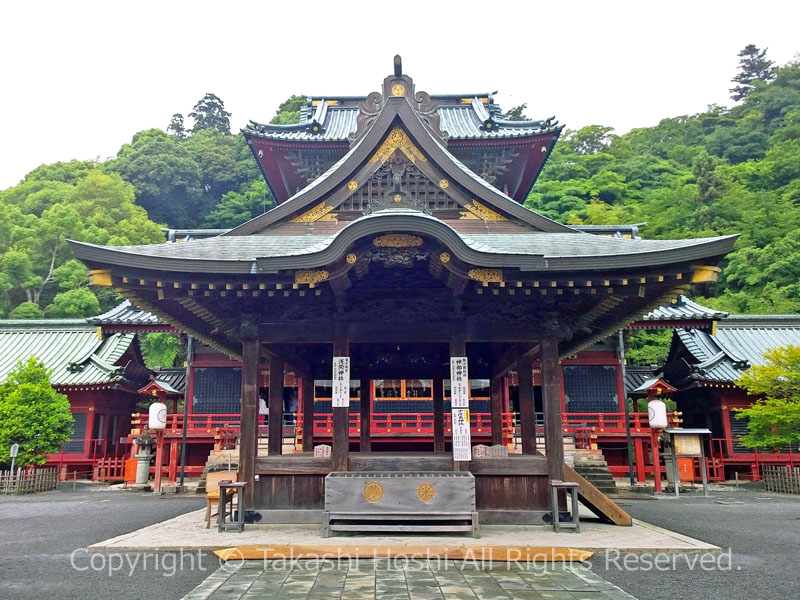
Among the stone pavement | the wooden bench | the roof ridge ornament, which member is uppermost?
the roof ridge ornament

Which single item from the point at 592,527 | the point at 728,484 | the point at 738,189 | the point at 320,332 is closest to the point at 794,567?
the point at 592,527

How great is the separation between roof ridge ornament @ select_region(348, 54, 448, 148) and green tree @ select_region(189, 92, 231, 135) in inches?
2608

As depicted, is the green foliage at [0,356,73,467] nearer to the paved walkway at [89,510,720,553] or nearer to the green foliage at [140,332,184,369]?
the paved walkway at [89,510,720,553]

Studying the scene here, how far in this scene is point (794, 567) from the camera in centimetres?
668

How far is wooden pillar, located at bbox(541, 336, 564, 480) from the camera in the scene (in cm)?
845

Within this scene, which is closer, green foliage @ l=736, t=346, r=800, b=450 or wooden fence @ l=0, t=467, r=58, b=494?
green foliage @ l=736, t=346, r=800, b=450

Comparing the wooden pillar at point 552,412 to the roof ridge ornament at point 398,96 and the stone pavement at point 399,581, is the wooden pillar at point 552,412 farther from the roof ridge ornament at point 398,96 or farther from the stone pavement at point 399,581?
the roof ridge ornament at point 398,96

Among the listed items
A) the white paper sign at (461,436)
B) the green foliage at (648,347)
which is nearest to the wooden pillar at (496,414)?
the white paper sign at (461,436)

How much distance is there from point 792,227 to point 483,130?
26838 mm

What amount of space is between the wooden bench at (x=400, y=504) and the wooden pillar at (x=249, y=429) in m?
1.42

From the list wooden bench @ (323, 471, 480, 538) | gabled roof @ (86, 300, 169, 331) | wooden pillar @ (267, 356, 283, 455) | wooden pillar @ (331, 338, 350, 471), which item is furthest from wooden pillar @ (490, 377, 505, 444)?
gabled roof @ (86, 300, 169, 331)

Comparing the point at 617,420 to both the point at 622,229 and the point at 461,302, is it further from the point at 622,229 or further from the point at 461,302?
the point at 461,302

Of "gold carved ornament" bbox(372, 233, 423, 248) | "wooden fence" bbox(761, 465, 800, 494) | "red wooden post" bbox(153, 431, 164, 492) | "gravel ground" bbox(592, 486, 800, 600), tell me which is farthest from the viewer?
"red wooden post" bbox(153, 431, 164, 492)

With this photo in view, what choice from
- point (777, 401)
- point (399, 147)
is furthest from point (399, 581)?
point (777, 401)
